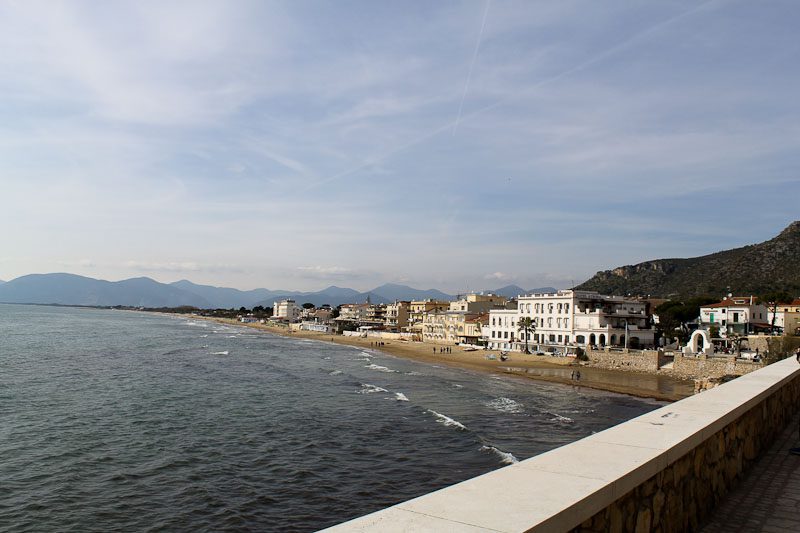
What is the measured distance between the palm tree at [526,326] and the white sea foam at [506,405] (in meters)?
40.5

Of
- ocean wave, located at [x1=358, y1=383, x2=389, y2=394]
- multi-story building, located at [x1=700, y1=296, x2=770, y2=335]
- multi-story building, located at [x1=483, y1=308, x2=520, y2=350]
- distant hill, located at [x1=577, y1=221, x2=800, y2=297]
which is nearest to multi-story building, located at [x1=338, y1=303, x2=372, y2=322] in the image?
distant hill, located at [x1=577, y1=221, x2=800, y2=297]

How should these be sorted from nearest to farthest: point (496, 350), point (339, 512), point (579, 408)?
point (339, 512), point (579, 408), point (496, 350)

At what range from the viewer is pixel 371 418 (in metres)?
30.1

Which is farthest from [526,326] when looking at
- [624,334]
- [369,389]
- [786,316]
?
[369,389]

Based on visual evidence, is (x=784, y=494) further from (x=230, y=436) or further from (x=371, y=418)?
(x=371, y=418)

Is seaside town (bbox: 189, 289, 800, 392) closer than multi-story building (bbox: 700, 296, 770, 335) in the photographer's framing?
Yes

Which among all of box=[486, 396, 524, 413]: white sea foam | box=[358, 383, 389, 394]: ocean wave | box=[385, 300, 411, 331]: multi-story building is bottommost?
box=[486, 396, 524, 413]: white sea foam

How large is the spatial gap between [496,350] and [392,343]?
30682mm

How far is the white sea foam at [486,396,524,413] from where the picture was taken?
3442 centimetres

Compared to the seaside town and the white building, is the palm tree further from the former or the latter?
the white building

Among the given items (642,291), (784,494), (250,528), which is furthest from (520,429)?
(642,291)

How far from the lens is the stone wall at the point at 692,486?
4312mm

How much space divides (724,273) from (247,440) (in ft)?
427

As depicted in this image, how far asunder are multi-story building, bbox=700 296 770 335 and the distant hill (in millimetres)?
31236
